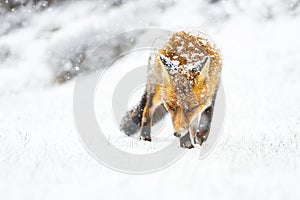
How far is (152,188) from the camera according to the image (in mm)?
3889

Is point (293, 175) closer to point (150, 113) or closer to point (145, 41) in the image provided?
point (150, 113)

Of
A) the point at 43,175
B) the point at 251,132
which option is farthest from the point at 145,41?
the point at 43,175

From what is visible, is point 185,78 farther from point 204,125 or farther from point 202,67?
point 204,125

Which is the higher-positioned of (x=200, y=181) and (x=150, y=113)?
(x=150, y=113)

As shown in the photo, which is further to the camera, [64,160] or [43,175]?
[64,160]

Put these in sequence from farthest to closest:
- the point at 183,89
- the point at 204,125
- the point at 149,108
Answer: the point at 149,108, the point at 204,125, the point at 183,89

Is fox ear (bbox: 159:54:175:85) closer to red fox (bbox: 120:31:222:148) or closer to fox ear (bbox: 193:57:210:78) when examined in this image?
red fox (bbox: 120:31:222:148)

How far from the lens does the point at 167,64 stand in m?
5.07

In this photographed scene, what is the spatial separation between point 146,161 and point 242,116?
5.15 metres

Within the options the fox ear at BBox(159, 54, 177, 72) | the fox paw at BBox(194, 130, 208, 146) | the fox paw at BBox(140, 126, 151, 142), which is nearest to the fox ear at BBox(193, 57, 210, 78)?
the fox ear at BBox(159, 54, 177, 72)

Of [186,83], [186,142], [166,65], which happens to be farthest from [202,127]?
[166,65]

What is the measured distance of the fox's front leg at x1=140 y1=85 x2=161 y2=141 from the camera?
5.53 m

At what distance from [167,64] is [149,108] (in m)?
0.96

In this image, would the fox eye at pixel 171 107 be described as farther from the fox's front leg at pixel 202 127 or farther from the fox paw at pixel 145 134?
the fox paw at pixel 145 134
